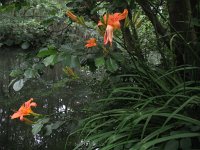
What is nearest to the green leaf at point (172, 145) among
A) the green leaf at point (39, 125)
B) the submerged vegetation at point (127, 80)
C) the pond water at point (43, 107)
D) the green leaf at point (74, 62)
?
the submerged vegetation at point (127, 80)

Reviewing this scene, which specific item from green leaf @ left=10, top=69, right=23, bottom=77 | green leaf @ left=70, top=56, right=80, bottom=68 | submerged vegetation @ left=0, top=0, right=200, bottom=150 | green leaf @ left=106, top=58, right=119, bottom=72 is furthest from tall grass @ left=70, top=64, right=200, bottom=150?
green leaf @ left=10, top=69, right=23, bottom=77

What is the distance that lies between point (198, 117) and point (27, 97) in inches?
158

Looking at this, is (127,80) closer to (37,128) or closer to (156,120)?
(156,120)

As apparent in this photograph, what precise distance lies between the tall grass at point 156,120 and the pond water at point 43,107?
393mm

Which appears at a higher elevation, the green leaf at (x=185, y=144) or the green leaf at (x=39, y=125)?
the green leaf at (x=39, y=125)

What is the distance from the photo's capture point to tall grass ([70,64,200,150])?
148 centimetres

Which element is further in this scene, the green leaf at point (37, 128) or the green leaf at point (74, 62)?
the green leaf at point (37, 128)

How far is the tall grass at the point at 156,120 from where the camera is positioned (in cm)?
148

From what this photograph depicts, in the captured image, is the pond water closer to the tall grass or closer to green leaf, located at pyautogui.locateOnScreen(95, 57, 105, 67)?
the tall grass

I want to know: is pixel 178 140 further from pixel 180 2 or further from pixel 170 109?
pixel 180 2

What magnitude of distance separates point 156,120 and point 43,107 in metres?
3.34

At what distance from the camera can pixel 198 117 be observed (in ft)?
5.56

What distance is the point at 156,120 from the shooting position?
69.4 inches

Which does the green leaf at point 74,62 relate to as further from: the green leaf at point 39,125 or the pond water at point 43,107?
the pond water at point 43,107
